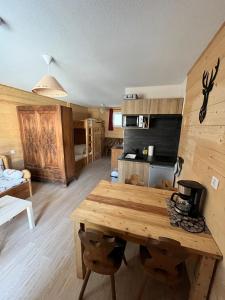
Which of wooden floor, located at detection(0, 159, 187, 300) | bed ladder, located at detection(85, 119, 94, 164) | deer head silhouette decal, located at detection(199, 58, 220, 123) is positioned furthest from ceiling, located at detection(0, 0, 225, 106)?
bed ladder, located at detection(85, 119, 94, 164)

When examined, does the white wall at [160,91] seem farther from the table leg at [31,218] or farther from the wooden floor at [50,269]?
the table leg at [31,218]

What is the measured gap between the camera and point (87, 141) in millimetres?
5480

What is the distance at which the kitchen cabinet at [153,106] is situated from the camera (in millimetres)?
2809

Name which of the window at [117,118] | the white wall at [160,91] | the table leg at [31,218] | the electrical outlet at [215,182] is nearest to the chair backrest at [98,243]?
the electrical outlet at [215,182]

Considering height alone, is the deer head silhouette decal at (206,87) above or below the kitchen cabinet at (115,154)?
above

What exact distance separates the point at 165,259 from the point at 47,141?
131 inches

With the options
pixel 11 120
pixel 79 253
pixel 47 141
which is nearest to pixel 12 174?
pixel 47 141

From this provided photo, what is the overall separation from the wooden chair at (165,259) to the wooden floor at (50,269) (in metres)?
0.49

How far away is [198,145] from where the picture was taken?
5.46 ft

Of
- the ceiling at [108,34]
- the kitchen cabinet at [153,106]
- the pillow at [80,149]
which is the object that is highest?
the ceiling at [108,34]

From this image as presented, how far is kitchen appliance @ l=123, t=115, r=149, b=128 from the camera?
10.3 feet

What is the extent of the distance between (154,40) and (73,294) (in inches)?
109

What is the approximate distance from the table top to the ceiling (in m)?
1.77

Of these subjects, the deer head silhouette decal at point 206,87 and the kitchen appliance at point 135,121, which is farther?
the kitchen appliance at point 135,121
